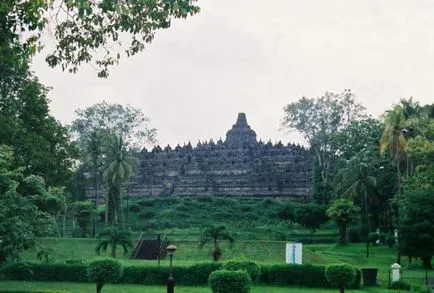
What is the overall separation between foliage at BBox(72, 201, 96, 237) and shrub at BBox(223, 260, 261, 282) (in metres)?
28.7

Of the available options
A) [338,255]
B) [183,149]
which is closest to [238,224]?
Answer: [338,255]

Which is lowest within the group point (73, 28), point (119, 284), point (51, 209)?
point (119, 284)

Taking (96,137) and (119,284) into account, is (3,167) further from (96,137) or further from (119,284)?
(96,137)

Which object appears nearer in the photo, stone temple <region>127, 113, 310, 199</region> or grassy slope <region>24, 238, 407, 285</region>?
grassy slope <region>24, 238, 407, 285</region>

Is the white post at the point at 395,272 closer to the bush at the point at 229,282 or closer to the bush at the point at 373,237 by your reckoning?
the bush at the point at 229,282

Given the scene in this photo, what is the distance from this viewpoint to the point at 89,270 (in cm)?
3066

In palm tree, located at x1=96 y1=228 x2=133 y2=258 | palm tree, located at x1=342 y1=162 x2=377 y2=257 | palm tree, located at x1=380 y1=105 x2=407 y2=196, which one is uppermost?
palm tree, located at x1=380 y1=105 x2=407 y2=196

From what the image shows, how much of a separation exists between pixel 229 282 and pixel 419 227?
56.5 feet

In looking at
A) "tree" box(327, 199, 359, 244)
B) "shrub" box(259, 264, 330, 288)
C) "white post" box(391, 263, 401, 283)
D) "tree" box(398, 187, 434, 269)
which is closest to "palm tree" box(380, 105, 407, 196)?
"tree" box(327, 199, 359, 244)

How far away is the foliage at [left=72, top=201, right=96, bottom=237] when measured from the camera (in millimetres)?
58497

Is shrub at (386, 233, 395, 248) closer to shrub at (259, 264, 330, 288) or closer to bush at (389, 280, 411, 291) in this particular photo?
shrub at (259, 264, 330, 288)

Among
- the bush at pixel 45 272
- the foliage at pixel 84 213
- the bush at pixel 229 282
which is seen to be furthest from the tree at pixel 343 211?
the bush at pixel 229 282

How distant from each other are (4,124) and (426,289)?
2320cm

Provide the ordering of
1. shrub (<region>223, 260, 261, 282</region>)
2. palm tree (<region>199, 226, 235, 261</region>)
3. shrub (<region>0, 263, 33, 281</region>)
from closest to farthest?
1. shrub (<region>223, 260, 261, 282</region>)
2. shrub (<region>0, 263, 33, 281</region>)
3. palm tree (<region>199, 226, 235, 261</region>)
